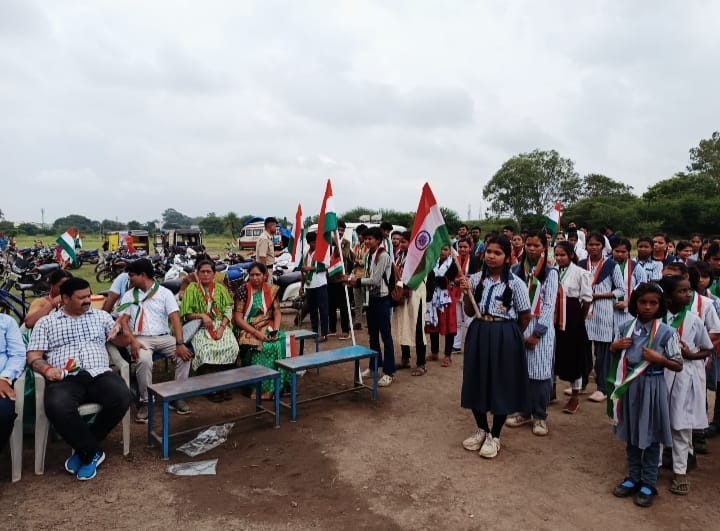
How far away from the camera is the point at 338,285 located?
8.20 meters

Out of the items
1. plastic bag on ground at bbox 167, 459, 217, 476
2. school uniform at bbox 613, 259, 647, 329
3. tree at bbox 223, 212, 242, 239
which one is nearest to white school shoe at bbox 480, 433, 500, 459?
plastic bag on ground at bbox 167, 459, 217, 476

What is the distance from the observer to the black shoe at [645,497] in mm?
3141

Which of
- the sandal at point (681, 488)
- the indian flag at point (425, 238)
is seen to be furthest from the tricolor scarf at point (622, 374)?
the indian flag at point (425, 238)

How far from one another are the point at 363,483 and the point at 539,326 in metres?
1.86

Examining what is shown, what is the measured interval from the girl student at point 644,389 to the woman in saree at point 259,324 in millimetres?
3243

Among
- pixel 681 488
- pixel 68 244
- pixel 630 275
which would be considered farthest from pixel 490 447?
pixel 68 244

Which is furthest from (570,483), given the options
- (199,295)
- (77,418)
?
(199,295)

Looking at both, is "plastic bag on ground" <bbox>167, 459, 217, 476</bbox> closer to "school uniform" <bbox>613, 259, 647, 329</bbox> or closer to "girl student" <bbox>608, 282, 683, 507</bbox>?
→ "girl student" <bbox>608, 282, 683, 507</bbox>

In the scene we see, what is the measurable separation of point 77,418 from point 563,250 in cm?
433

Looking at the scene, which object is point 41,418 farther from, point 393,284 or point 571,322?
point 571,322

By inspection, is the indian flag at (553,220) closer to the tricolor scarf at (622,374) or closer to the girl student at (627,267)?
the girl student at (627,267)

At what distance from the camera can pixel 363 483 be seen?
11.4 feet

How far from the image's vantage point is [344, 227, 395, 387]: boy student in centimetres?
543

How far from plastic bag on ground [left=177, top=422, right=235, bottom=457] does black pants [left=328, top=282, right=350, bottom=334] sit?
151 inches
